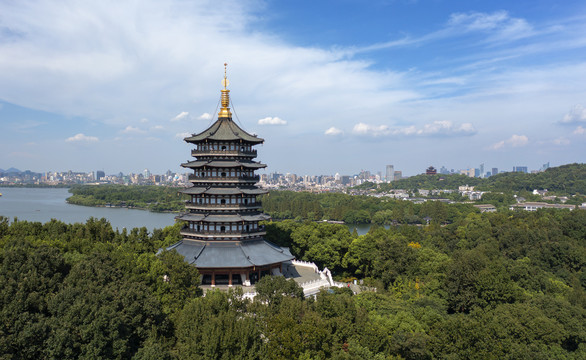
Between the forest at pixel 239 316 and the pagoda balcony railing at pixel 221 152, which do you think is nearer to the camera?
the forest at pixel 239 316

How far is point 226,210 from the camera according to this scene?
90.2 feet

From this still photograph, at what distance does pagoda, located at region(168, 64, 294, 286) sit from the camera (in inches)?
1032

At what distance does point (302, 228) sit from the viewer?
120 ft

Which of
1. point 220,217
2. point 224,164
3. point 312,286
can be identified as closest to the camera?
point 312,286

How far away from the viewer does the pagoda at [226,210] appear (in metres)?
26.2

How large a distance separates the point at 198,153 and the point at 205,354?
15949 millimetres

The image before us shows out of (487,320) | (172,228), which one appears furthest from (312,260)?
(487,320)

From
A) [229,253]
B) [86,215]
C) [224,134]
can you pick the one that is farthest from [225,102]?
[86,215]

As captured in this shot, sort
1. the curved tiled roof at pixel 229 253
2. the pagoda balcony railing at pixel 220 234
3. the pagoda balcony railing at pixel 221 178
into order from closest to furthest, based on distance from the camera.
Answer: the curved tiled roof at pixel 229 253 → the pagoda balcony railing at pixel 220 234 → the pagoda balcony railing at pixel 221 178

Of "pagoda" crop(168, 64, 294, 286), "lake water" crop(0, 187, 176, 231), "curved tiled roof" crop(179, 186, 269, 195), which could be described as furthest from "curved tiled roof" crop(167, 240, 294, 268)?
"lake water" crop(0, 187, 176, 231)

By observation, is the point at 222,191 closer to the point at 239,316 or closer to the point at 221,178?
the point at 221,178

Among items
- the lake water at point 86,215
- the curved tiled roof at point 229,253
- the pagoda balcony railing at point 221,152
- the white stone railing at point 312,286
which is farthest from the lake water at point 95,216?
the white stone railing at point 312,286

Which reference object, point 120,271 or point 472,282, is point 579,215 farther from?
point 120,271

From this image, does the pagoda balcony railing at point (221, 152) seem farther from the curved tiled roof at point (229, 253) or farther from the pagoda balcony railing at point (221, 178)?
the curved tiled roof at point (229, 253)
